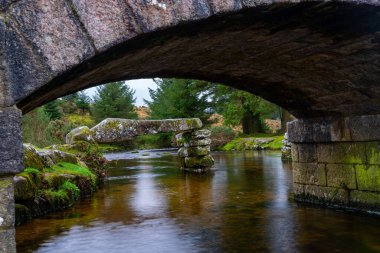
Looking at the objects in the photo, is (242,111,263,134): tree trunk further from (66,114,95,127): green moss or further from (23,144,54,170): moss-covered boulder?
(23,144,54,170): moss-covered boulder

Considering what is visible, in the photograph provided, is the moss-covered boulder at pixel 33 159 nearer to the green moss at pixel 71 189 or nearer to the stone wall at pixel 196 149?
the green moss at pixel 71 189

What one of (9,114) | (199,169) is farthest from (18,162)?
(199,169)

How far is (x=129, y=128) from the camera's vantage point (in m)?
12.6

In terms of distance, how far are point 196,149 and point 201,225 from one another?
7.49 meters

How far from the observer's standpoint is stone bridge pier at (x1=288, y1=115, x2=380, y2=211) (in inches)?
226

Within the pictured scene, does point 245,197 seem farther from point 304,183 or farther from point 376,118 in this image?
point 376,118

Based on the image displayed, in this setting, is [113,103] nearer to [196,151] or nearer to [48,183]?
[196,151]

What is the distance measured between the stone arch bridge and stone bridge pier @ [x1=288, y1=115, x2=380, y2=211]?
0.05 ft

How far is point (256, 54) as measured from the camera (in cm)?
424

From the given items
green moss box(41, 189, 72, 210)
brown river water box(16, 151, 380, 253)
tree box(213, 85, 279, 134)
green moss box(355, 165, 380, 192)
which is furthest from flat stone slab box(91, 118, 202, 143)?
tree box(213, 85, 279, 134)

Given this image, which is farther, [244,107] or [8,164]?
[244,107]

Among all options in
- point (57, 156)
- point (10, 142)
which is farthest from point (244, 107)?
point (10, 142)

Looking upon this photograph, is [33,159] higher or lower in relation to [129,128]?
lower

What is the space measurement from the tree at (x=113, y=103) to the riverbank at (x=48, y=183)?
28678 millimetres
